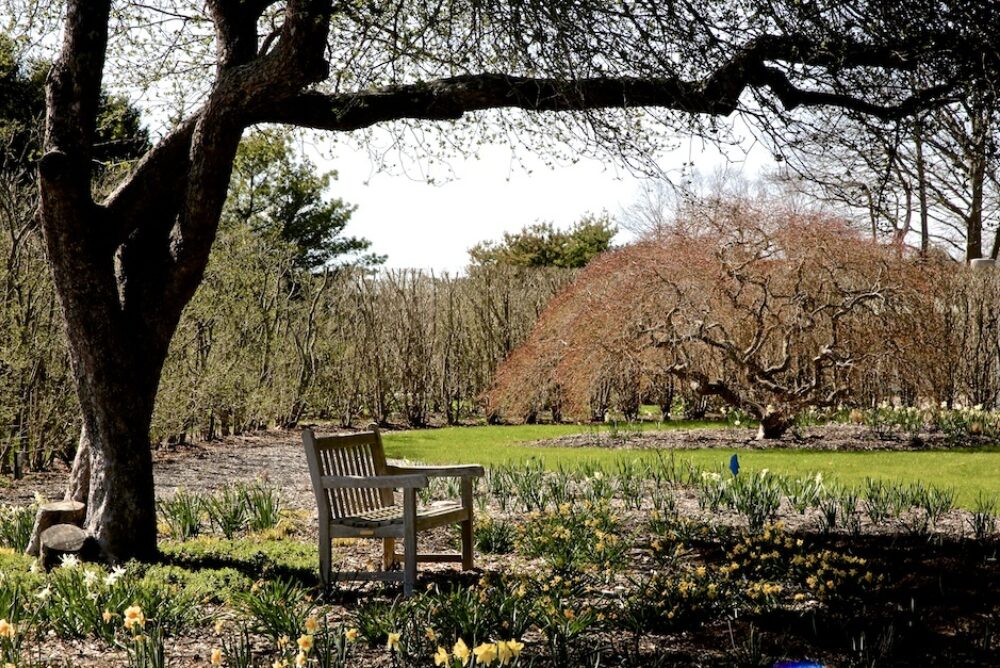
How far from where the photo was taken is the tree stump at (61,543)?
5.48 meters

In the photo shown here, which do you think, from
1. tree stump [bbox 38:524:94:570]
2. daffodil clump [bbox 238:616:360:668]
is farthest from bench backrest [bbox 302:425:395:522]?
tree stump [bbox 38:524:94:570]

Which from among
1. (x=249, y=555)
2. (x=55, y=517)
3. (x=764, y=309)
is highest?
(x=764, y=309)

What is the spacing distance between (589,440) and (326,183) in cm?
1486

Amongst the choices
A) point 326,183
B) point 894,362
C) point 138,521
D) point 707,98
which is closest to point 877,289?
point 894,362

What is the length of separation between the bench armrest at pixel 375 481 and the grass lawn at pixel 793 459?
3239 mm

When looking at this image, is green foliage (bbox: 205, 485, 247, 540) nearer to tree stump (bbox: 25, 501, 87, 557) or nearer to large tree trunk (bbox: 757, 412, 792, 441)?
tree stump (bbox: 25, 501, 87, 557)

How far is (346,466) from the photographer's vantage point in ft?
18.1

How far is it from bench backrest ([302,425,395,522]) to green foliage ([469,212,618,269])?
23.5 metres

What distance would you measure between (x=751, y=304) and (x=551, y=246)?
16.4 m

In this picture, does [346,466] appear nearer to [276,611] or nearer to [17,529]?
[276,611]

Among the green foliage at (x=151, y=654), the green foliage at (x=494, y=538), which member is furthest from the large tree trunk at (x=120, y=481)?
the green foliage at (x=151, y=654)

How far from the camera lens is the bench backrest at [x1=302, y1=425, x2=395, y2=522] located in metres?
5.13

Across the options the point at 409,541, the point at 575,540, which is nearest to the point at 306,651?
the point at 409,541

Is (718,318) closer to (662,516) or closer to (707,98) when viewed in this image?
(662,516)
